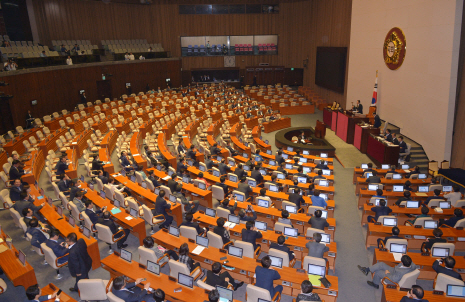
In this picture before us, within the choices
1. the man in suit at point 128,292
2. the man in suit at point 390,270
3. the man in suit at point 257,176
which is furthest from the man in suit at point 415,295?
the man in suit at point 257,176

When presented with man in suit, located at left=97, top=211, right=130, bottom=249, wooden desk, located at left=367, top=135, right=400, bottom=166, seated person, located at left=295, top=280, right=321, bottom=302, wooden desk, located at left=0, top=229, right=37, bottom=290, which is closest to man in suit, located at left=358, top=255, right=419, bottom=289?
seated person, located at left=295, top=280, right=321, bottom=302

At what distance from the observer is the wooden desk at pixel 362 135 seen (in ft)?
55.5

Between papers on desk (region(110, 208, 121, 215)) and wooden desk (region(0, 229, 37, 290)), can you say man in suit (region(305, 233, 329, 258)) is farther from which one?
wooden desk (region(0, 229, 37, 290))

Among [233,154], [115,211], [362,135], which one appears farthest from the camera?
[362,135]

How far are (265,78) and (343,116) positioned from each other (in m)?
18.5

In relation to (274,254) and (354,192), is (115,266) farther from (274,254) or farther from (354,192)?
(354,192)

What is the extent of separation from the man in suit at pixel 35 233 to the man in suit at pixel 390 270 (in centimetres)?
799

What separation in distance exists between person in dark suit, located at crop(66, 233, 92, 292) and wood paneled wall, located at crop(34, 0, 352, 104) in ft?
77.8

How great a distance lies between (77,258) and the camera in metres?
7.21

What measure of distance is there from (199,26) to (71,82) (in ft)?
54.3

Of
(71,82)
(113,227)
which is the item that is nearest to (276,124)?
(71,82)

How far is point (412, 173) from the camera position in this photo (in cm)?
1296

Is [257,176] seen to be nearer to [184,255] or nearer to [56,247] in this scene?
[184,255]

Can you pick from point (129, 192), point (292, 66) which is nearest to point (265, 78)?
point (292, 66)
